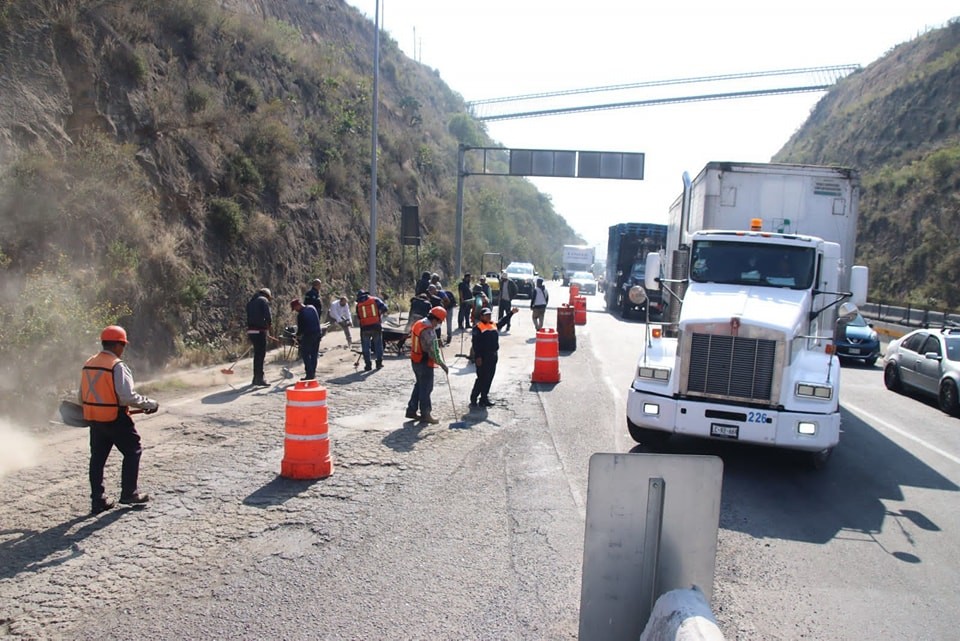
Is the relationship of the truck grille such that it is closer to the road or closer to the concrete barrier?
the road

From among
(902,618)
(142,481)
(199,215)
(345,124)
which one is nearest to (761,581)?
(902,618)

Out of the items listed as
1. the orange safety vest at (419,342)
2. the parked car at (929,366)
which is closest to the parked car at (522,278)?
the parked car at (929,366)

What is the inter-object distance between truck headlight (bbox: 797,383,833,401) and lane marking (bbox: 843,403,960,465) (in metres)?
3.10

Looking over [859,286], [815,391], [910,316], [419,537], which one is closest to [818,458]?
[815,391]

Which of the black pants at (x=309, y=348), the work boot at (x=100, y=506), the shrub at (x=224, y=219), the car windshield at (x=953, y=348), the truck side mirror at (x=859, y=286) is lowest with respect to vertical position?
the work boot at (x=100, y=506)

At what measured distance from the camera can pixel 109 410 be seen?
638 cm

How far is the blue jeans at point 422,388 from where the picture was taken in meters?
10.4

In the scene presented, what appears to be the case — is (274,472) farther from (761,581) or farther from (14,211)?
(14,211)

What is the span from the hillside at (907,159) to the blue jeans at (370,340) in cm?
2639

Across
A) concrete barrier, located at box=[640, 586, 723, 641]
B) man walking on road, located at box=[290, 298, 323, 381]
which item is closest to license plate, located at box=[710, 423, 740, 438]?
concrete barrier, located at box=[640, 586, 723, 641]

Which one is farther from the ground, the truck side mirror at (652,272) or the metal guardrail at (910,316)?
the truck side mirror at (652,272)

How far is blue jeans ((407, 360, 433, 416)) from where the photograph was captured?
10383mm

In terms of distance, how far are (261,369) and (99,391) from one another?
7.01m

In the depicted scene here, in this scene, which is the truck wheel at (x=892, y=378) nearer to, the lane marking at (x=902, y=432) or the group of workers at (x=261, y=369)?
the lane marking at (x=902, y=432)
